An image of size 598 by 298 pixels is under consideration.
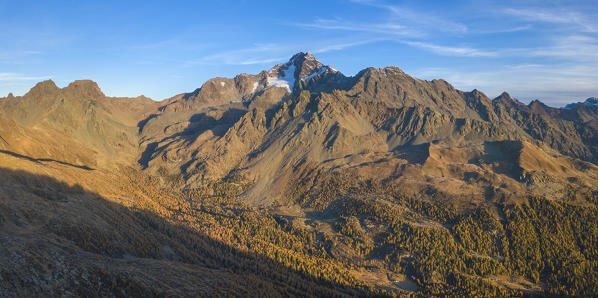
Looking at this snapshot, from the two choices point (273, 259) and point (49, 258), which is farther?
point (273, 259)

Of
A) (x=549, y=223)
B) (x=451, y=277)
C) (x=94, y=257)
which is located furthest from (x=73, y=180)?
(x=549, y=223)

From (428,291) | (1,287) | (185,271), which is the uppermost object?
(1,287)

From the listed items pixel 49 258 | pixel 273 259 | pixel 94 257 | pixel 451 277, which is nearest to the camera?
pixel 49 258

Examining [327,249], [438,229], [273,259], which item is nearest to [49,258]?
[273,259]

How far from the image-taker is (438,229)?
182 meters

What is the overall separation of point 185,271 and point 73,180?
97.6 m

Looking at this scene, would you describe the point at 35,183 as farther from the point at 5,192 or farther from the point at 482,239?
the point at 482,239

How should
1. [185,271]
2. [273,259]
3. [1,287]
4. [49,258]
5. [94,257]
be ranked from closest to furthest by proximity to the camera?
[1,287]
[49,258]
[94,257]
[185,271]
[273,259]

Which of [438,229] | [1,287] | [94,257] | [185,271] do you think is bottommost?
[438,229]

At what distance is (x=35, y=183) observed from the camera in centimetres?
13812

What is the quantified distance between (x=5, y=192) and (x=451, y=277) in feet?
574

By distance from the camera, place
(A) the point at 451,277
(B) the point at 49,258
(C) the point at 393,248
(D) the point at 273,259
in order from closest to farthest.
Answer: (B) the point at 49,258 → (A) the point at 451,277 → (D) the point at 273,259 → (C) the point at 393,248

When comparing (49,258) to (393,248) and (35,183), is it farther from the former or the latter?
(393,248)

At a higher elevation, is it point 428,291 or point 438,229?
point 438,229
